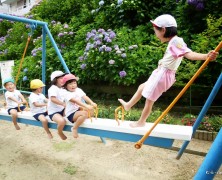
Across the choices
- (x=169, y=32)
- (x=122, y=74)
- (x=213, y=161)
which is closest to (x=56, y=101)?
(x=169, y=32)

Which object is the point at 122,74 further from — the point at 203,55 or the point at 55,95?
the point at 203,55

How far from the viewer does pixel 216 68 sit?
14.8 ft

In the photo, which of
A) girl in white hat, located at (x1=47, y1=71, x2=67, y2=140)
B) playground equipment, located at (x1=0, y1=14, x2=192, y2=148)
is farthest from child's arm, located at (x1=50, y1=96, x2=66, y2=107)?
playground equipment, located at (x1=0, y1=14, x2=192, y2=148)

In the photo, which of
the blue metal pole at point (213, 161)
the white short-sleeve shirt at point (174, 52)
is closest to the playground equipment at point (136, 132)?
the white short-sleeve shirt at point (174, 52)

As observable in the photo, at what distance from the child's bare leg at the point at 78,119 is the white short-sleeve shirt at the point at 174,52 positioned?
0.99 metres

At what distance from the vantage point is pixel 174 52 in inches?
78.7

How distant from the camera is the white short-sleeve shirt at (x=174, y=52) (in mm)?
1957

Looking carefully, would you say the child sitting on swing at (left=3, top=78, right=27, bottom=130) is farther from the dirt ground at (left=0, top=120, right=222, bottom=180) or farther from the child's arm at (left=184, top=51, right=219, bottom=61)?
the child's arm at (left=184, top=51, right=219, bottom=61)

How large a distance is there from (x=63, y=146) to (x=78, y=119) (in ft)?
5.83

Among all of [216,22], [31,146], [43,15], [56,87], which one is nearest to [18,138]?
[31,146]

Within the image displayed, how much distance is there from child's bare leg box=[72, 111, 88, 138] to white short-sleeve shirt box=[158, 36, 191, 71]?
990 mm

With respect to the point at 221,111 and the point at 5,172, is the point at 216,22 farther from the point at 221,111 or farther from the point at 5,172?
the point at 5,172

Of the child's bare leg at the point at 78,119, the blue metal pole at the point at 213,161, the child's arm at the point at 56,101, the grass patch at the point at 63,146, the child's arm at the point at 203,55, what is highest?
the child's arm at the point at 203,55

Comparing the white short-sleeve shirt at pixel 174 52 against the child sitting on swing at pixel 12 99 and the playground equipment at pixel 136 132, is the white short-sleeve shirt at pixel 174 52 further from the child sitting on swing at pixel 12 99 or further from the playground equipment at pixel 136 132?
the child sitting on swing at pixel 12 99
